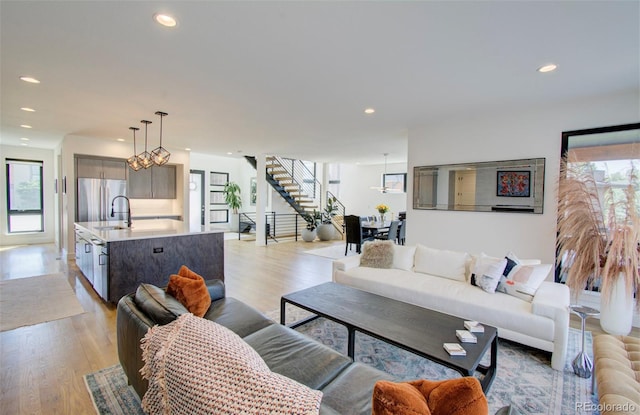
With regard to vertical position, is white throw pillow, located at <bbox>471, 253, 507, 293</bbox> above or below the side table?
above

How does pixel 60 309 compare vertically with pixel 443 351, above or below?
below

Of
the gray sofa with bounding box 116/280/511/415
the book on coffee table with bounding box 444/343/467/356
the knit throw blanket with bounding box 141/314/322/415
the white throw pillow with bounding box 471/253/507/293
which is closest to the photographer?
the knit throw blanket with bounding box 141/314/322/415

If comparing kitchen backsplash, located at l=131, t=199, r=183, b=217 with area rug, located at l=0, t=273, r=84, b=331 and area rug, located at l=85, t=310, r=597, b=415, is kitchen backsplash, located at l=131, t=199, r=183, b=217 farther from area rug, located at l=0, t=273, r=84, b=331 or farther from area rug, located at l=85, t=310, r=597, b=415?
area rug, located at l=85, t=310, r=597, b=415

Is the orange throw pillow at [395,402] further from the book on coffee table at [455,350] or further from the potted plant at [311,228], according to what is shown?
the potted plant at [311,228]

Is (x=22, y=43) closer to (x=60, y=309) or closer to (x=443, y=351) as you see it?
(x=60, y=309)

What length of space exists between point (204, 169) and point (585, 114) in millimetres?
10667

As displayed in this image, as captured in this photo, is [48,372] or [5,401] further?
[48,372]

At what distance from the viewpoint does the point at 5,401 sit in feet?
6.54

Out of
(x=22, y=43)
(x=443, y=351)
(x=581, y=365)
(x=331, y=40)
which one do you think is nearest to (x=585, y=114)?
(x=581, y=365)

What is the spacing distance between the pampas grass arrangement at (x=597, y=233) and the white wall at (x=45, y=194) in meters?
11.1

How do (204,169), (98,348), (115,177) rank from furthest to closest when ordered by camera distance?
(204,169) → (115,177) → (98,348)

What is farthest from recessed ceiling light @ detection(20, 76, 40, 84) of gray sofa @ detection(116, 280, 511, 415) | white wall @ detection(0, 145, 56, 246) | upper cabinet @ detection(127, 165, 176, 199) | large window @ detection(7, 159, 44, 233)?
Answer: large window @ detection(7, 159, 44, 233)

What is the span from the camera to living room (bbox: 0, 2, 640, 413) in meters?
2.14

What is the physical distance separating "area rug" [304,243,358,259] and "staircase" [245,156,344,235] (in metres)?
1.98
